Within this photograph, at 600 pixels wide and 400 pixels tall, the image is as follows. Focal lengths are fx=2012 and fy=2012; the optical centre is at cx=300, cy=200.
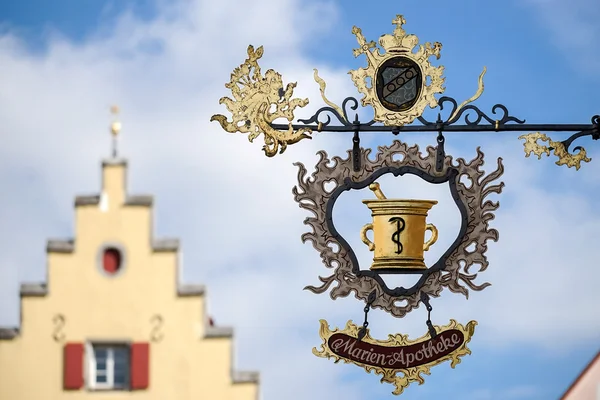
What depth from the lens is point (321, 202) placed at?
32656 mm

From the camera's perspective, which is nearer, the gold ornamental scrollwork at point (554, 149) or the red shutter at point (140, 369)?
the red shutter at point (140, 369)

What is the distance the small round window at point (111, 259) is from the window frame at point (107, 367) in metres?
1.08

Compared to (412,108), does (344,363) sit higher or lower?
lower

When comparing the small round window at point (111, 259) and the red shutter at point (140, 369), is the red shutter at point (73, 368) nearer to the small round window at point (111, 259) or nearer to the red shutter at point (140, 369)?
the red shutter at point (140, 369)

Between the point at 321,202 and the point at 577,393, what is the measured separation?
511 cm

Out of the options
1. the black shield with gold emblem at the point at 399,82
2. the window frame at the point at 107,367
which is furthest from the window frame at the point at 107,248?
the black shield with gold emblem at the point at 399,82

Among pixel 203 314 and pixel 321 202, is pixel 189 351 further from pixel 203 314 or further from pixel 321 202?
pixel 321 202

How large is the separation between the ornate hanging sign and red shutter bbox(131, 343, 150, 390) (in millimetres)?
4257

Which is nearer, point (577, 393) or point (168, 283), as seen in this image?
point (168, 283)

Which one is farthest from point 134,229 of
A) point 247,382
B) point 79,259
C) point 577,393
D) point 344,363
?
point 577,393

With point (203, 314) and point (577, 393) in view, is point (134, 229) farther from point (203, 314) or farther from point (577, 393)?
point (577, 393)

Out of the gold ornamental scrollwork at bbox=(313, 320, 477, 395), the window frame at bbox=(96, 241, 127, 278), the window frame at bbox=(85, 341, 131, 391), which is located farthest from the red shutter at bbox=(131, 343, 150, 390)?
the gold ornamental scrollwork at bbox=(313, 320, 477, 395)

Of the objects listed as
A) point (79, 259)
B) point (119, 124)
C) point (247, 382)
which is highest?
point (119, 124)

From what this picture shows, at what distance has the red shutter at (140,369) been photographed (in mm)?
28750
